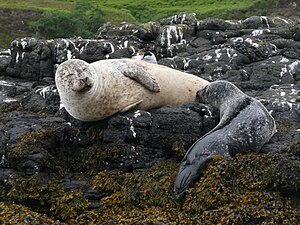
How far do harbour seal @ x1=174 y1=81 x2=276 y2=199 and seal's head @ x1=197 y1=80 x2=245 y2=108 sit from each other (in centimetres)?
20

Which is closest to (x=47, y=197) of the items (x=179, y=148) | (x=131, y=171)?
(x=131, y=171)

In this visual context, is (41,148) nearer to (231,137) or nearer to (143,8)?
(231,137)

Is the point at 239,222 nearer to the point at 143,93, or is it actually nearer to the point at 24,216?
the point at 24,216

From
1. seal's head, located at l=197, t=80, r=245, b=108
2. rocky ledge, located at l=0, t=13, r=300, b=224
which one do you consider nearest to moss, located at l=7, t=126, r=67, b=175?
rocky ledge, located at l=0, t=13, r=300, b=224

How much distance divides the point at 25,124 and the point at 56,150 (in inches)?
39.0

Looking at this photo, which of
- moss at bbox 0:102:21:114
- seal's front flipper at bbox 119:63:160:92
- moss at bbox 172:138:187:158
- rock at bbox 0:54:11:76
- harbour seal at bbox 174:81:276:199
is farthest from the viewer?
rock at bbox 0:54:11:76

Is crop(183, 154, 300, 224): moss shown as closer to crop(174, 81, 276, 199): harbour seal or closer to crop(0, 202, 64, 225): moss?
crop(174, 81, 276, 199): harbour seal

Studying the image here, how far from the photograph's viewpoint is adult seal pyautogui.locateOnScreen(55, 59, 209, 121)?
8.43 meters

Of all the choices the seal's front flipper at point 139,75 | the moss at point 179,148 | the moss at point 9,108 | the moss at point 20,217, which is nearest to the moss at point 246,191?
the moss at point 179,148

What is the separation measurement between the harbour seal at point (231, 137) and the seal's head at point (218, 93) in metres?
0.20

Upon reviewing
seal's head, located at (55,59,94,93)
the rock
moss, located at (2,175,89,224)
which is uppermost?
seal's head, located at (55,59,94,93)

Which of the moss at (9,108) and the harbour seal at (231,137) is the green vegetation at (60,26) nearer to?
the moss at (9,108)

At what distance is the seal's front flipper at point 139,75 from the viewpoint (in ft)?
30.0

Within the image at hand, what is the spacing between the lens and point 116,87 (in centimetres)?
895
